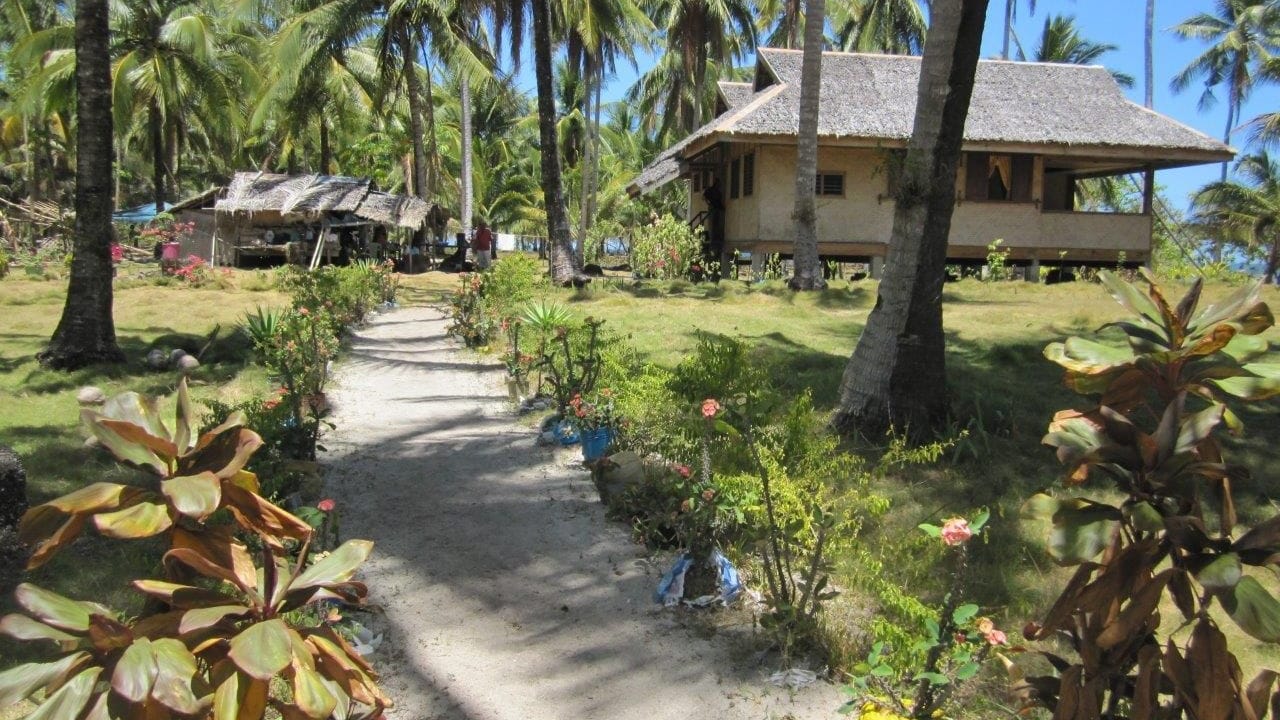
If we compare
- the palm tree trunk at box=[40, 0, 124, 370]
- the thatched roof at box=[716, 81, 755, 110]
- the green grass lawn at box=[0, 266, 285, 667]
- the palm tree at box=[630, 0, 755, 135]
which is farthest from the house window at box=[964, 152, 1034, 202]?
the palm tree trunk at box=[40, 0, 124, 370]

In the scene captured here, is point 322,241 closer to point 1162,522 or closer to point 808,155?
point 808,155

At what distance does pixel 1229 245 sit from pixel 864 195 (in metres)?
22.4

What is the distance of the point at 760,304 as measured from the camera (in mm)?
13906

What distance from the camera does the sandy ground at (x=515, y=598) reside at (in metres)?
3.78

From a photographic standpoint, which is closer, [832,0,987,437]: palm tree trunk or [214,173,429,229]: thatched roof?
[832,0,987,437]: palm tree trunk

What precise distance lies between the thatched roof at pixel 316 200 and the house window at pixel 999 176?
13112 millimetres

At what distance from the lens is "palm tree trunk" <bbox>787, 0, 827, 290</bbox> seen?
44.3 ft

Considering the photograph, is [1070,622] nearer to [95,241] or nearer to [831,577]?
[831,577]

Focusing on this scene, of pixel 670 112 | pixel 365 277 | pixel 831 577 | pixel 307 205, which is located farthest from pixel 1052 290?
pixel 670 112

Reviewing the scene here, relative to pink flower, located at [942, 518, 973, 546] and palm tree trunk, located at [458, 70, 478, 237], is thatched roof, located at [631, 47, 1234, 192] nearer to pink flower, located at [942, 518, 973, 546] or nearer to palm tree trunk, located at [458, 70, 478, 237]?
palm tree trunk, located at [458, 70, 478, 237]

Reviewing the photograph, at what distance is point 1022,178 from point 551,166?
954cm

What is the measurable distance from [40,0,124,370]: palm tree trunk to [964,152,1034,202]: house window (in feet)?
51.4

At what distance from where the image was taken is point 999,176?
65.0ft

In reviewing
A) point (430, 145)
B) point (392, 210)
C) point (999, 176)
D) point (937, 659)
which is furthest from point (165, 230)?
point (937, 659)
